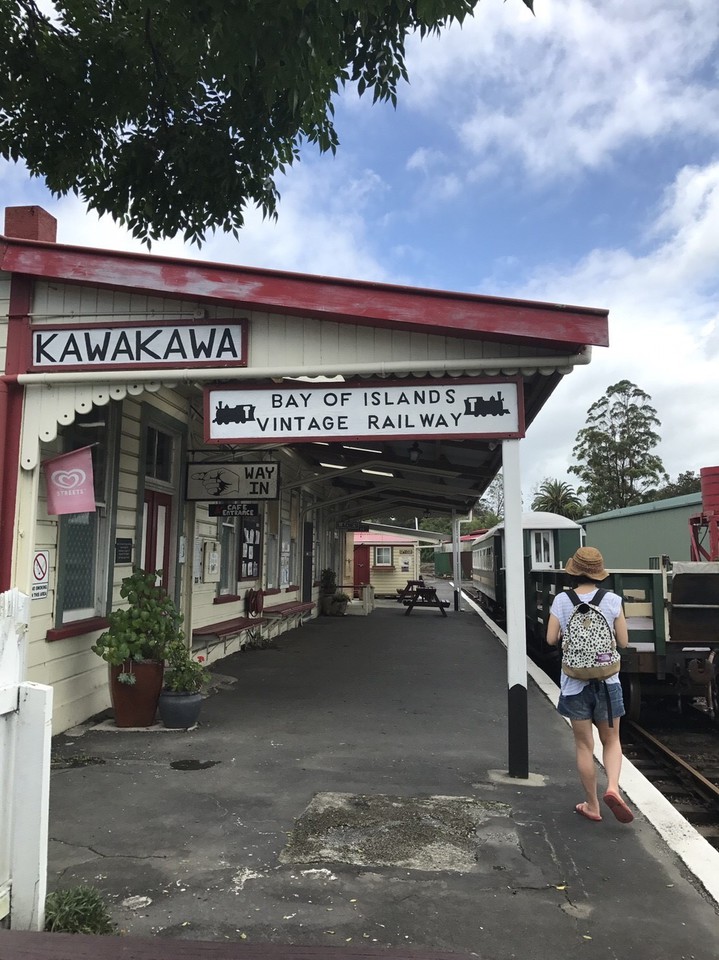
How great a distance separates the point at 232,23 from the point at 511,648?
4626 millimetres

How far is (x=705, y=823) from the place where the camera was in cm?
545

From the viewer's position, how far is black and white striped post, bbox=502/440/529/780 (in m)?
5.35

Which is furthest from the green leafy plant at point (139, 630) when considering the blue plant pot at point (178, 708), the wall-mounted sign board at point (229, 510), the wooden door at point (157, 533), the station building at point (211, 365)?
the wall-mounted sign board at point (229, 510)

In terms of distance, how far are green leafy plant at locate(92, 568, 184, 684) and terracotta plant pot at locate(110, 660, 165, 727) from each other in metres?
0.06

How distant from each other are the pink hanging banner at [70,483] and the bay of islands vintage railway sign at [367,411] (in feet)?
3.58

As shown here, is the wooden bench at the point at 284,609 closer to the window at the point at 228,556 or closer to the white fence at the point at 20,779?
the window at the point at 228,556

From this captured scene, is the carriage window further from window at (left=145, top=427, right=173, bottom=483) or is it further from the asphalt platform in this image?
window at (left=145, top=427, right=173, bottom=483)

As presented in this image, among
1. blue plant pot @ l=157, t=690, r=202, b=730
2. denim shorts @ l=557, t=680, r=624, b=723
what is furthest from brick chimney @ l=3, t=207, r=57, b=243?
denim shorts @ l=557, t=680, r=624, b=723

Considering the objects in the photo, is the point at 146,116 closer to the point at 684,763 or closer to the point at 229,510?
the point at 229,510

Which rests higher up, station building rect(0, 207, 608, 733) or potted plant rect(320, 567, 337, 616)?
station building rect(0, 207, 608, 733)

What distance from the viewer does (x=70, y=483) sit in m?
6.02

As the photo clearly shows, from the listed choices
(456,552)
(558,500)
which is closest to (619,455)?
(558,500)

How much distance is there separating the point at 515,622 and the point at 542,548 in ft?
37.4

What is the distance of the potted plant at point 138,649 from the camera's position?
251 inches
